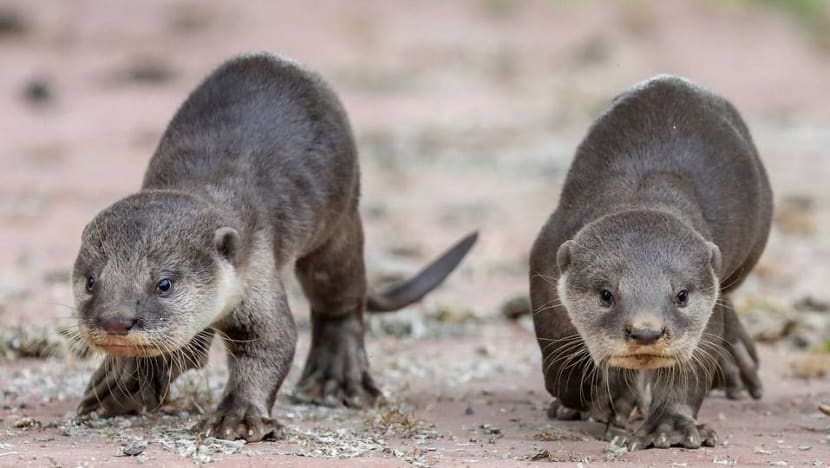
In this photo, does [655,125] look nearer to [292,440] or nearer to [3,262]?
[292,440]

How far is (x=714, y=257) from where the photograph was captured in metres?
6.44

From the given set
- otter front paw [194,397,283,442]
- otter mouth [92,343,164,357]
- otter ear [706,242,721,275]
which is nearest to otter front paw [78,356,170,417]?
otter front paw [194,397,283,442]

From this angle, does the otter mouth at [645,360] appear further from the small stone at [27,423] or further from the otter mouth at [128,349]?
the small stone at [27,423]

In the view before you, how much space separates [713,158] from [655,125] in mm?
324

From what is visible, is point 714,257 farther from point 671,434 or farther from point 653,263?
point 671,434

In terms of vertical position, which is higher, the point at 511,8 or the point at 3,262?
the point at 511,8

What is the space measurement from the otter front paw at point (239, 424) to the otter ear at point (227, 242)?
0.63 metres

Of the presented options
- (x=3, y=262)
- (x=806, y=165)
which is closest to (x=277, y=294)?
(x=3, y=262)

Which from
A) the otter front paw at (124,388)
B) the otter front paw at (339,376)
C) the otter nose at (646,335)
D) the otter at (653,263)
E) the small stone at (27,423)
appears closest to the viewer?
the otter nose at (646,335)

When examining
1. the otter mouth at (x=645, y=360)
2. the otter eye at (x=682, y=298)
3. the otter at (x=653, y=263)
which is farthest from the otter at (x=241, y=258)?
the otter eye at (x=682, y=298)

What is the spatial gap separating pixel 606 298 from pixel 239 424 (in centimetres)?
165

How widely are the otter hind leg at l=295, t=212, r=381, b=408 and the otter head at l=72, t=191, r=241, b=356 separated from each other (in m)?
1.47

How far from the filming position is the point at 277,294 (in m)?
6.88

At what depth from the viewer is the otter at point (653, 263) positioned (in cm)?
616
